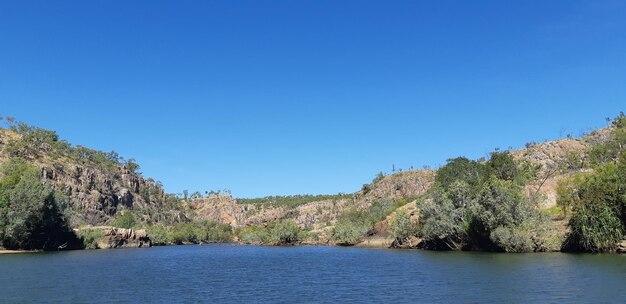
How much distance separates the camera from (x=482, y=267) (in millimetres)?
60594

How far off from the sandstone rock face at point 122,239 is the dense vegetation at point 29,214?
30.4m

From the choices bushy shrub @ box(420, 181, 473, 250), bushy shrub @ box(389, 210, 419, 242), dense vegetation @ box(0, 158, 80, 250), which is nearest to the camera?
bushy shrub @ box(420, 181, 473, 250)

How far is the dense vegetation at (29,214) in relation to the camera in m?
112

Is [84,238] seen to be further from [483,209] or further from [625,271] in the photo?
[625,271]

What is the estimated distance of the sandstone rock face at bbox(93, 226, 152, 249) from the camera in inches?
6471

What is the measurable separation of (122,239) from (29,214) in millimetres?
63779

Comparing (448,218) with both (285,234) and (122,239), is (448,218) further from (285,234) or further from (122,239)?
(122,239)

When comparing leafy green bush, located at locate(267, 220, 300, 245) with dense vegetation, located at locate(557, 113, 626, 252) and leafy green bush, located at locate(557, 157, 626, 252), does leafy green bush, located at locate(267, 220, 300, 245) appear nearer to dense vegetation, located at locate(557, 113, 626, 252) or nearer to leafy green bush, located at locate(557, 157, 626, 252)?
dense vegetation, located at locate(557, 113, 626, 252)

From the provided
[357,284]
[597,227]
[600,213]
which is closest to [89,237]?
[357,284]

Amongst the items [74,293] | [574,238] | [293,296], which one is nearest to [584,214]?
[574,238]

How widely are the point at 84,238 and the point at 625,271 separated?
5532 inches

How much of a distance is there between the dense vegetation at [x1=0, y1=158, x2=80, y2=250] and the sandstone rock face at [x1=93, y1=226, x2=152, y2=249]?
3039cm

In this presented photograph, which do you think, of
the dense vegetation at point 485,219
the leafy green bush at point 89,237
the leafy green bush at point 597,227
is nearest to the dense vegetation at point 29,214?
the leafy green bush at point 89,237

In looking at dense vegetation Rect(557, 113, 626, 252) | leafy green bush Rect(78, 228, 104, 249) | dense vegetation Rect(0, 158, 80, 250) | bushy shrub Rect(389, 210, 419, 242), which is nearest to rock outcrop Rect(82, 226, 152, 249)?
leafy green bush Rect(78, 228, 104, 249)
